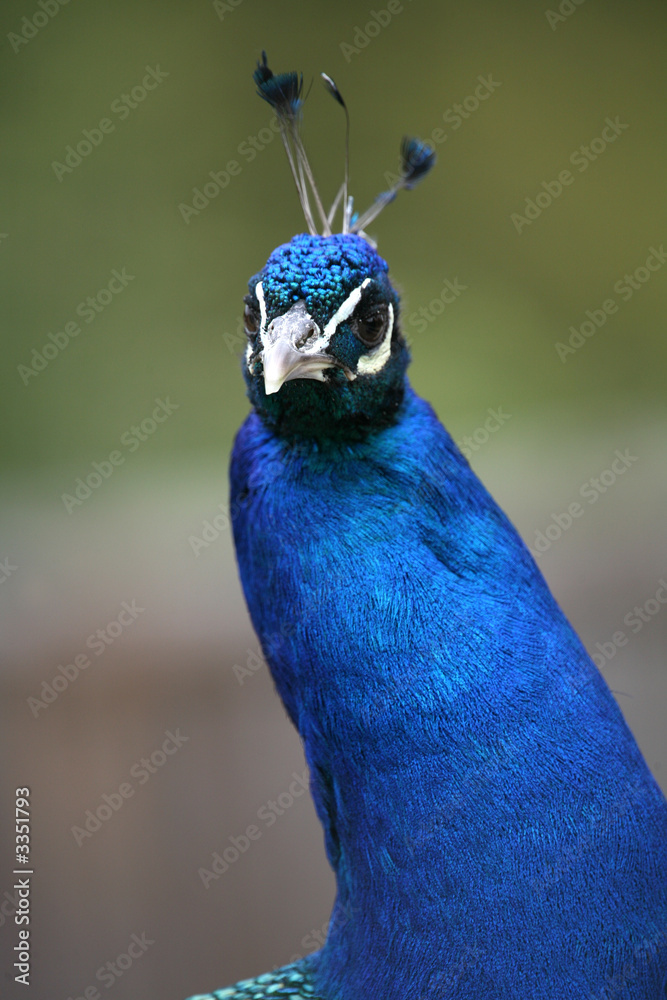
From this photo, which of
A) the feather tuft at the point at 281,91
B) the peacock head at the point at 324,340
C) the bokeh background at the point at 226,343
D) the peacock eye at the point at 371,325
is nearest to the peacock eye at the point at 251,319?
the peacock head at the point at 324,340

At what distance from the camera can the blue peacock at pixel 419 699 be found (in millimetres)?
949

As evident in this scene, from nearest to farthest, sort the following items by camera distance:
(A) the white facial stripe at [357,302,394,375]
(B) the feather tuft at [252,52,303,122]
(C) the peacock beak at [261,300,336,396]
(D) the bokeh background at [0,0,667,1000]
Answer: (C) the peacock beak at [261,300,336,396], (A) the white facial stripe at [357,302,394,375], (B) the feather tuft at [252,52,303,122], (D) the bokeh background at [0,0,667,1000]

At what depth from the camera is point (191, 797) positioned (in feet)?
8.34

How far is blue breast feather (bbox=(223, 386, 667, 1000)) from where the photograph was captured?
948 mm

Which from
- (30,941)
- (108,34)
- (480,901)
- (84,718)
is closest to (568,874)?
(480,901)

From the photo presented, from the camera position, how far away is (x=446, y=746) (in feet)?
3.16

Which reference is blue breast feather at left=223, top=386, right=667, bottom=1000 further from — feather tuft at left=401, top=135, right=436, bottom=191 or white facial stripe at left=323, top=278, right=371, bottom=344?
feather tuft at left=401, top=135, right=436, bottom=191

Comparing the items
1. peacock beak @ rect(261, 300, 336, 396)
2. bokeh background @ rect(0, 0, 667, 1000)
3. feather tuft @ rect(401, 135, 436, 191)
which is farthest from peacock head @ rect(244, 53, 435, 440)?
bokeh background @ rect(0, 0, 667, 1000)

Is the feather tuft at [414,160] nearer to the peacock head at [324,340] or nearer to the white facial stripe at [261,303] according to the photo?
the peacock head at [324,340]

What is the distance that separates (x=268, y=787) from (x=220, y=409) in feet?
3.66

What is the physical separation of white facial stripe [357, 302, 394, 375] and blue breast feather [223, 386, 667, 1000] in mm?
93

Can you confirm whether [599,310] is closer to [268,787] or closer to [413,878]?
[268,787]

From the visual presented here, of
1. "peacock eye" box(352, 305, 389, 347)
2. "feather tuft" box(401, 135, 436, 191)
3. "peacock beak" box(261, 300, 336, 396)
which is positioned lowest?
"peacock beak" box(261, 300, 336, 396)

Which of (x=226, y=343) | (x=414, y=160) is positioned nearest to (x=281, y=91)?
(x=414, y=160)
